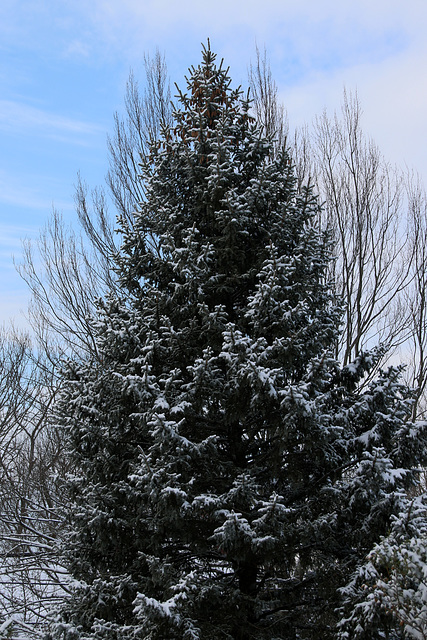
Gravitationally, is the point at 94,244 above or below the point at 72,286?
above

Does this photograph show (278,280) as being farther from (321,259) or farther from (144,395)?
(144,395)

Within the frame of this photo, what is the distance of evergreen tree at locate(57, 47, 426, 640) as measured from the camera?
442 cm

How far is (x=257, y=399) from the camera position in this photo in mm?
4570

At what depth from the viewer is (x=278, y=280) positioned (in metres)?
4.97

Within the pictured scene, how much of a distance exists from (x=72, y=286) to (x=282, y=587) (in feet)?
27.6

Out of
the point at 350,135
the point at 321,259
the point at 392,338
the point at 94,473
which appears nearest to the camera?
the point at 94,473

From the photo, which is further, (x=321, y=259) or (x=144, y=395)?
(x=321, y=259)

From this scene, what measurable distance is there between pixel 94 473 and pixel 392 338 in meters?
8.31

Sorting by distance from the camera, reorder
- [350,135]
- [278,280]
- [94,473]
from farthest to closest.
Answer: [350,135] < [94,473] < [278,280]

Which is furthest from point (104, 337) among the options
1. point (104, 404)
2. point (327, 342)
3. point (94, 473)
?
point (327, 342)

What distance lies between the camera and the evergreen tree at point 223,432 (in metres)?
4.42

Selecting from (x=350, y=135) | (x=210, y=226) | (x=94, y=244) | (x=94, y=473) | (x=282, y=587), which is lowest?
(x=282, y=587)

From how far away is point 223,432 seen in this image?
555 centimetres

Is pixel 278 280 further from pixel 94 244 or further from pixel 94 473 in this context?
pixel 94 244
